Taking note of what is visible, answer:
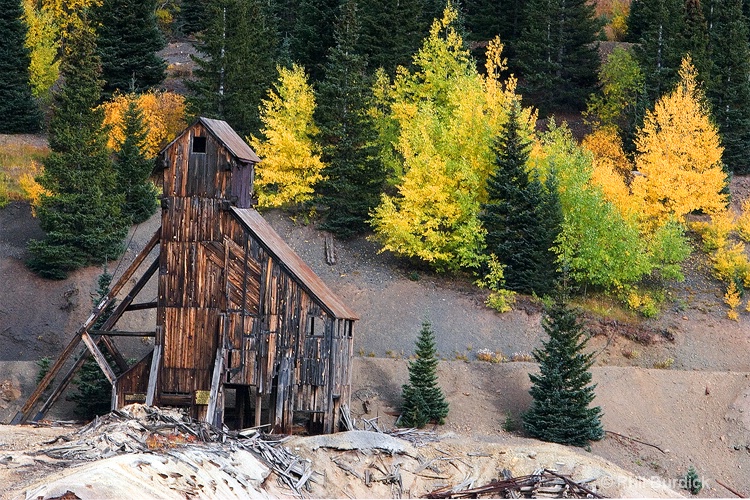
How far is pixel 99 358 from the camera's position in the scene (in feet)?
118

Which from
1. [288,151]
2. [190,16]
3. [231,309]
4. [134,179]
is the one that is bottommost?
[231,309]

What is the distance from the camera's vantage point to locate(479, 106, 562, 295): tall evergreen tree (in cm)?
4934

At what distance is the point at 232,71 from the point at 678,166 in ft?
68.2

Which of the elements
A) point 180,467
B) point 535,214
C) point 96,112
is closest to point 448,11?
point 535,214

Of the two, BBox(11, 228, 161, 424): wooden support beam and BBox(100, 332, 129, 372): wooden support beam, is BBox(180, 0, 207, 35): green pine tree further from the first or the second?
BBox(11, 228, 161, 424): wooden support beam

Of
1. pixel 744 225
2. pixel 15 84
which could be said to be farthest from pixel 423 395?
pixel 15 84

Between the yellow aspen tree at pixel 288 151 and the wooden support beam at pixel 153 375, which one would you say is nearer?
the wooden support beam at pixel 153 375

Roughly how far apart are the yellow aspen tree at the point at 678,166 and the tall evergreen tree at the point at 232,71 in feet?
58.6

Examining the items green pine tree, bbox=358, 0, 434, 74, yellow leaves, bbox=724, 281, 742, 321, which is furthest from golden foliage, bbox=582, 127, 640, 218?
green pine tree, bbox=358, 0, 434, 74

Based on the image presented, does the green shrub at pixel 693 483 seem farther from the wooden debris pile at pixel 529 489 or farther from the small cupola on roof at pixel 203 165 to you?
the small cupola on roof at pixel 203 165

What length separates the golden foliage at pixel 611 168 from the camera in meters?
52.0

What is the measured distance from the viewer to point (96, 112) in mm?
52094

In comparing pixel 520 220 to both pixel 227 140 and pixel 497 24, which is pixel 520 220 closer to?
pixel 227 140

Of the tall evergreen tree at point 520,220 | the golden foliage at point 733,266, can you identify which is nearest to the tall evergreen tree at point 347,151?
the tall evergreen tree at point 520,220
